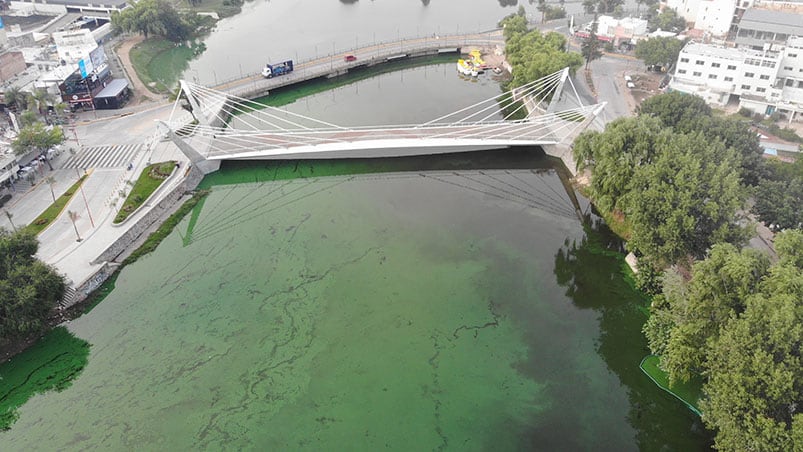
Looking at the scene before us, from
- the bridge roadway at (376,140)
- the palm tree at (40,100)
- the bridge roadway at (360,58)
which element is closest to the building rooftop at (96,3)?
the bridge roadway at (360,58)

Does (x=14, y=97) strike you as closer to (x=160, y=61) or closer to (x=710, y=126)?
(x=160, y=61)

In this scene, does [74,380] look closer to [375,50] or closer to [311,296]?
[311,296]

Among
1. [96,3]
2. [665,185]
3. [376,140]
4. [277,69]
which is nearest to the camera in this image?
[665,185]

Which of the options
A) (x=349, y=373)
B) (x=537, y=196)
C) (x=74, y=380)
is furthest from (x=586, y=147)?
(x=74, y=380)

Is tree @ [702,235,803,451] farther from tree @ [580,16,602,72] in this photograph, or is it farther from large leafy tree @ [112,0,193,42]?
large leafy tree @ [112,0,193,42]

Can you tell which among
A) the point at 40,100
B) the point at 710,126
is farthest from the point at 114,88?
the point at 710,126

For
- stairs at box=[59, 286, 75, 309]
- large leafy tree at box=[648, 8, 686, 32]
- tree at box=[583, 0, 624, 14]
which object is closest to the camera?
stairs at box=[59, 286, 75, 309]

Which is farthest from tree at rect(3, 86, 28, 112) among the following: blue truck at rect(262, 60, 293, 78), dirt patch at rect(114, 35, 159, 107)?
blue truck at rect(262, 60, 293, 78)
